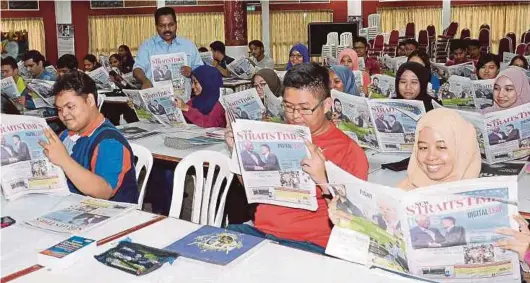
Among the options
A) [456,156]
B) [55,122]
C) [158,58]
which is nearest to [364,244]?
[456,156]

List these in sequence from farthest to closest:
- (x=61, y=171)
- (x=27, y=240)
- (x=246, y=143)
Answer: (x=61, y=171)
(x=246, y=143)
(x=27, y=240)

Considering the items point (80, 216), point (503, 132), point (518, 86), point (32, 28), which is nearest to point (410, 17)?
point (32, 28)

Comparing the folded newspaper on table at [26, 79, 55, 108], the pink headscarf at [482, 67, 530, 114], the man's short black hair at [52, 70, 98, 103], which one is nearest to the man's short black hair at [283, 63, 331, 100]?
the man's short black hair at [52, 70, 98, 103]

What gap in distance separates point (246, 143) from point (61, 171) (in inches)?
31.3

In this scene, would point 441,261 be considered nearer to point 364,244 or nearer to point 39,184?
point 364,244

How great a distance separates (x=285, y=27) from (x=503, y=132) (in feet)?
42.3

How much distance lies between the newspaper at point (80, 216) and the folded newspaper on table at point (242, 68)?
6609 mm

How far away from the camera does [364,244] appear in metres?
1.79

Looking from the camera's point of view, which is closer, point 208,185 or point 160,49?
point 208,185

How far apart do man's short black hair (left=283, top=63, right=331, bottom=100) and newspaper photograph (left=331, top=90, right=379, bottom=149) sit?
0.94 meters

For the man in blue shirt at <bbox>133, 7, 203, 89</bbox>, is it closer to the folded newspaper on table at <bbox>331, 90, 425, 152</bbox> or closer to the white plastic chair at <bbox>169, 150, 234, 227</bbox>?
the folded newspaper on table at <bbox>331, 90, 425, 152</bbox>

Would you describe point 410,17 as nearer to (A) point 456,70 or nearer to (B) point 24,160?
(A) point 456,70

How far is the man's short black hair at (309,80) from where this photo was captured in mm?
2428

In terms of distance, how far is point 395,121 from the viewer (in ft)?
11.0
